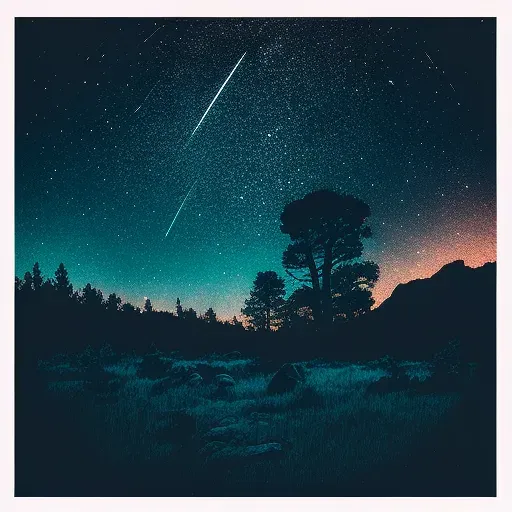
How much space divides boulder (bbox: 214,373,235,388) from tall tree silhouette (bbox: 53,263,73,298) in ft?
5.74

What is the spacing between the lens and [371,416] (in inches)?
185

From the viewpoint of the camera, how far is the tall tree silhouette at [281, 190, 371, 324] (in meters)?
4.92

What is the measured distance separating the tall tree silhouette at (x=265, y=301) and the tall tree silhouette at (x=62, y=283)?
1.80 metres

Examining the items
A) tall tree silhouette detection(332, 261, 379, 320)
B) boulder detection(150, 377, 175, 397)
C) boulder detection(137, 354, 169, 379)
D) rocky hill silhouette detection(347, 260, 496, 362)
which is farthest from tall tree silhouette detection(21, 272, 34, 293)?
rocky hill silhouette detection(347, 260, 496, 362)

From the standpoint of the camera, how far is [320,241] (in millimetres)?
4984

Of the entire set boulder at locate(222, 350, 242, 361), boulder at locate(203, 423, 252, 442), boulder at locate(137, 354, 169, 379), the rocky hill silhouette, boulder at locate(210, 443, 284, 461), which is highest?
→ the rocky hill silhouette

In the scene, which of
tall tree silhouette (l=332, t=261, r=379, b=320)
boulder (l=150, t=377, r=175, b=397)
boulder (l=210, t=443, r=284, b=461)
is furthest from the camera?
tall tree silhouette (l=332, t=261, r=379, b=320)

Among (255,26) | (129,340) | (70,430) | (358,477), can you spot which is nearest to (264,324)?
(129,340)

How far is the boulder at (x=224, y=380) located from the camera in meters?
4.79

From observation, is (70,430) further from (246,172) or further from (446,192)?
(446,192)

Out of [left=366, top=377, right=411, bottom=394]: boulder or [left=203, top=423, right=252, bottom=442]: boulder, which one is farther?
[left=366, top=377, right=411, bottom=394]: boulder

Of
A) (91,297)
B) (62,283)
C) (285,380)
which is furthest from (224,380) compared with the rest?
(62,283)

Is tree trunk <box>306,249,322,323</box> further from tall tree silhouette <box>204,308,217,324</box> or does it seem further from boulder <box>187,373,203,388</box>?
boulder <box>187,373,203,388</box>

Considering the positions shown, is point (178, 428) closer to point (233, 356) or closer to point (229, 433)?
point (229, 433)
